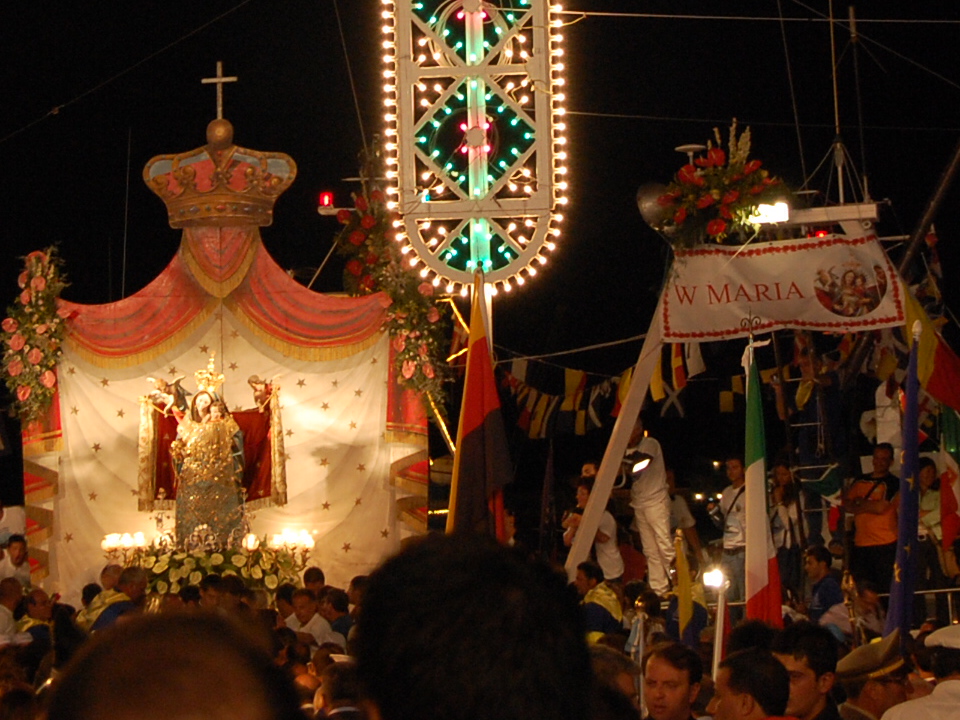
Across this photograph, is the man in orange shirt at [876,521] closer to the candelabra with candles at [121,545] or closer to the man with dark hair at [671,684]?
the man with dark hair at [671,684]

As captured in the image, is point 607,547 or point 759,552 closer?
point 759,552

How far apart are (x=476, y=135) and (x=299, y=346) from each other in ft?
16.7

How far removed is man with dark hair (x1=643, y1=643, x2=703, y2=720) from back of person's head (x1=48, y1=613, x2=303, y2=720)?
4343 millimetres

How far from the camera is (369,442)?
15797mm

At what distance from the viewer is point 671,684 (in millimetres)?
5863

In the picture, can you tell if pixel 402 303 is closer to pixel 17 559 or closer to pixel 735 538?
pixel 735 538

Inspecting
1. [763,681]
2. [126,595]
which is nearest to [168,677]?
[763,681]

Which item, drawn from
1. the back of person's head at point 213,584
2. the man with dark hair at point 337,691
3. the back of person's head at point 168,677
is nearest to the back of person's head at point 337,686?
the man with dark hair at point 337,691

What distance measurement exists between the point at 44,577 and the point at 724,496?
7187mm

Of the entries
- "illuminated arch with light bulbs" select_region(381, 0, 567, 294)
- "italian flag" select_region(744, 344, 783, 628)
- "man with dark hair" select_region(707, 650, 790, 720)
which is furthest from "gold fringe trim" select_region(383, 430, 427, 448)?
"man with dark hair" select_region(707, 650, 790, 720)

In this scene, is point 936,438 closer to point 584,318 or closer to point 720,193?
point 720,193

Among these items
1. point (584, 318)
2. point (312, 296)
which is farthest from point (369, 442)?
point (584, 318)

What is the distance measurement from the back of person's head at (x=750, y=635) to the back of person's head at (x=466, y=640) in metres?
4.95

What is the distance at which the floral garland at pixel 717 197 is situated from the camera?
12.0 m
